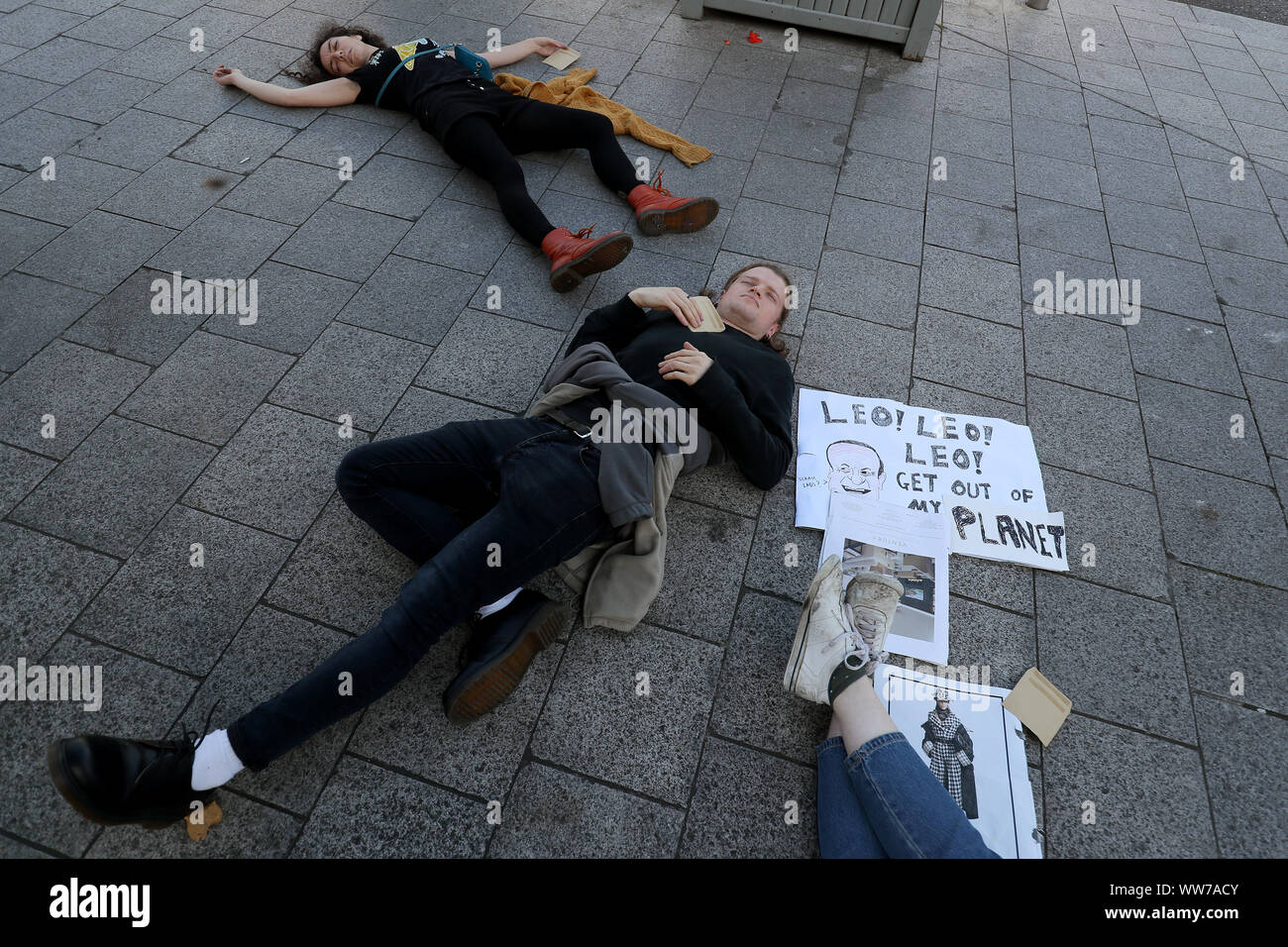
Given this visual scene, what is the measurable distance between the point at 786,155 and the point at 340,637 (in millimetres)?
3550

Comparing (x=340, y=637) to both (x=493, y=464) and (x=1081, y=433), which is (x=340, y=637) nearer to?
(x=493, y=464)

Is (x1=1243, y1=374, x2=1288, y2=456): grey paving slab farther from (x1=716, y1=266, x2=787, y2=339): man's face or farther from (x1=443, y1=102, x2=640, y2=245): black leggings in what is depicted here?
(x1=443, y1=102, x2=640, y2=245): black leggings

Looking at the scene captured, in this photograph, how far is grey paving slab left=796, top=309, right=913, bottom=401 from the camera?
3.00 metres

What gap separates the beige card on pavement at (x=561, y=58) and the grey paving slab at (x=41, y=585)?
3.85 m

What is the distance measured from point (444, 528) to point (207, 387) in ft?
4.20

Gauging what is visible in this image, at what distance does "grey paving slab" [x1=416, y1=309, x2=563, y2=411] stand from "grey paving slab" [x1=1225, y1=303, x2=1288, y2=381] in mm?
3195

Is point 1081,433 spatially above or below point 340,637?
above

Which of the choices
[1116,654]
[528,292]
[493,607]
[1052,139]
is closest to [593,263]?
[528,292]

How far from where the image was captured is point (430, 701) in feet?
6.68

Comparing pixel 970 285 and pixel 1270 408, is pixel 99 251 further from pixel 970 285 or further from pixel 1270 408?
pixel 1270 408

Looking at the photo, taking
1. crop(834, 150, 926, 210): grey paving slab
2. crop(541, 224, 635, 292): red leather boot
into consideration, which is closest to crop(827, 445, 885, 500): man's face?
crop(541, 224, 635, 292): red leather boot

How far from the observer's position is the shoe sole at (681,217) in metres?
3.46
